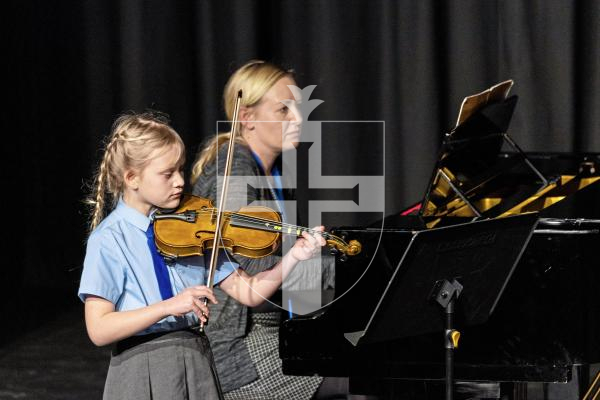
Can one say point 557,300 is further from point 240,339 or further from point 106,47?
point 106,47

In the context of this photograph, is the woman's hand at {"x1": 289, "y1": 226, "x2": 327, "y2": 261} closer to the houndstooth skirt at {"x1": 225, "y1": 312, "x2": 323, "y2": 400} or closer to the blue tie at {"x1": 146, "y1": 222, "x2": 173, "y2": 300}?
the blue tie at {"x1": 146, "y1": 222, "x2": 173, "y2": 300}

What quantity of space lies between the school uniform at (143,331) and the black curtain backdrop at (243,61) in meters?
2.85

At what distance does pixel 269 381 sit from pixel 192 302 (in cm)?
89

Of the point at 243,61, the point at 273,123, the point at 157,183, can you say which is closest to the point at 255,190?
the point at 273,123

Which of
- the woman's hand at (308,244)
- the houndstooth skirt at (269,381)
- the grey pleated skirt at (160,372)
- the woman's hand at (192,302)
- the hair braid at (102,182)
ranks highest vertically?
the hair braid at (102,182)

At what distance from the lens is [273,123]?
2756 millimetres

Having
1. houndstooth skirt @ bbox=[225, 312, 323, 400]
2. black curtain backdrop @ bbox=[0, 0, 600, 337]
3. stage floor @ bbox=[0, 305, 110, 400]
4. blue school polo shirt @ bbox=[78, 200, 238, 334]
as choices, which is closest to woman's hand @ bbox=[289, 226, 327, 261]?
blue school polo shirt @ bbox=[78, 200, 238, 334]

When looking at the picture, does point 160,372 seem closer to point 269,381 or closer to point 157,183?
point 157,183

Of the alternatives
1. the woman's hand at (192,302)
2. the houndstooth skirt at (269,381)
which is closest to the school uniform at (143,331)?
the woman's hand at (192,302)

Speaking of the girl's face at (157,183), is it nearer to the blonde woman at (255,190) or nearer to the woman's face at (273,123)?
the blonde woman at (255,190)

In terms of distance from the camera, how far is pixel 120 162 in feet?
6.77

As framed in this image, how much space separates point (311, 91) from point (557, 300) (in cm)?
288

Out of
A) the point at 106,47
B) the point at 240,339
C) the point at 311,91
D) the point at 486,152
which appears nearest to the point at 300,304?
the point at 240,339

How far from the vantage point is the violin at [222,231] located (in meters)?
2.04
